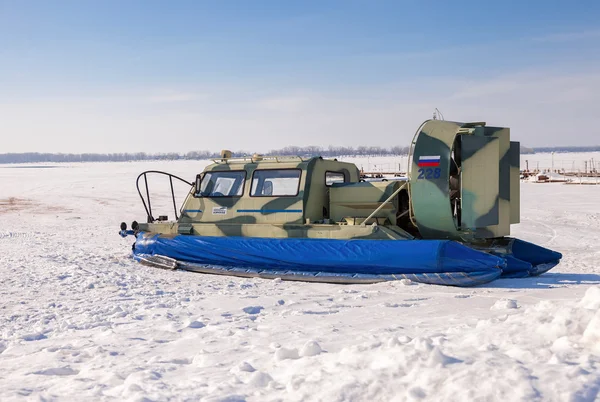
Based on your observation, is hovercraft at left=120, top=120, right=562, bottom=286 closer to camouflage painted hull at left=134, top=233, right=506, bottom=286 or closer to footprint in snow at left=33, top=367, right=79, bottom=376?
camouflage painted hull at left=134, top=233, right=506, bottom=286

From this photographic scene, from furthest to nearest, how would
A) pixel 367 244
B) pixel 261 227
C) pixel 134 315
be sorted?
pixel 261 227 < pixel 367 244 < pixel 134 315

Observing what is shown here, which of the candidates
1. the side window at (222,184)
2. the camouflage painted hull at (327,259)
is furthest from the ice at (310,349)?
the side window at (222,184)

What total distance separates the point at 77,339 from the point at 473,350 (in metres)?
3.14

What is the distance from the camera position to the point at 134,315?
19.3 feet

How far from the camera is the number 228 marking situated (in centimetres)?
779

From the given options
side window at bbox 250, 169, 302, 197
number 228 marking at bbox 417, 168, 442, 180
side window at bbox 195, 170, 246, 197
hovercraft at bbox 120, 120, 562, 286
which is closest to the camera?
hovercraft at bbox 120, 120, 562, 286

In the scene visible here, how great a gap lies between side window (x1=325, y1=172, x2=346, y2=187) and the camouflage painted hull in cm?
147

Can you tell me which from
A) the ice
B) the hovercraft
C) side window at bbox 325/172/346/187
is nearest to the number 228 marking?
the hovercraft

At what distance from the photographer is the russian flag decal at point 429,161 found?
7.80 metres

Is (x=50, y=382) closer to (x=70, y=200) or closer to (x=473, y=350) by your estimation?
(x=473, y=350)

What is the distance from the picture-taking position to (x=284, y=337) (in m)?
4.93

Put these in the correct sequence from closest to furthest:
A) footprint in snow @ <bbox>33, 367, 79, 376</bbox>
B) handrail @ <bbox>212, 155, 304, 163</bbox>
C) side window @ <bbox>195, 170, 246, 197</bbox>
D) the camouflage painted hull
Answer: footprint in snow @ <bbox>33, 367, 79, 376</bbox>
the camouflage painted hull
handrail @ <bbox>212, 155, 304, 163</bbox>
side window @ <bbox>195, 170, 246, 197</bbox>

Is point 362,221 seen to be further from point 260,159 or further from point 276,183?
point 260,159

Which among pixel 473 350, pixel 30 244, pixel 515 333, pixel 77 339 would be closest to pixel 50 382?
pixel 77 339
